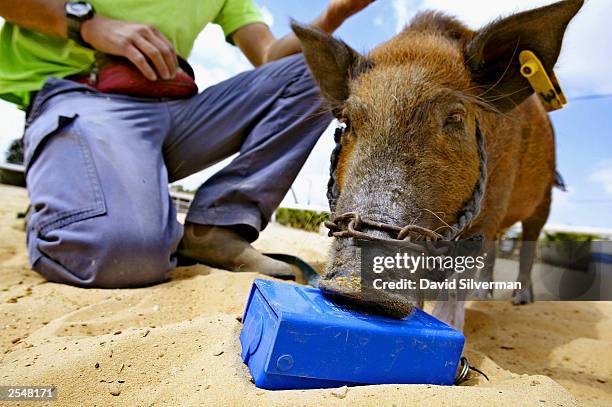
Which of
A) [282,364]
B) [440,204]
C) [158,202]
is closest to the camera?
[282,364]

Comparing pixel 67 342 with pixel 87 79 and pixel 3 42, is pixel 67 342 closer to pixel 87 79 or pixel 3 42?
pixel 87 79

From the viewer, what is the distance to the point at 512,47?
234cm

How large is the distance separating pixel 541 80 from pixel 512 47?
0.73 ft

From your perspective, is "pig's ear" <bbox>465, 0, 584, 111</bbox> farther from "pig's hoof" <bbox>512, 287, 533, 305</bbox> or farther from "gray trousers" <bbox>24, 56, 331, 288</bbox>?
"pig's hoof" <bbox>512, 287, 533, 305</bbox>

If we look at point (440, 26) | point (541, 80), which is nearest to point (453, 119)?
point (541, 80)

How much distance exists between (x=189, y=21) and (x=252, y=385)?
10.0 feet

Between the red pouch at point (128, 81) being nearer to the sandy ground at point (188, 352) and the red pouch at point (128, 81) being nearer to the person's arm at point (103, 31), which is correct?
the person's arm at point (103, 31)

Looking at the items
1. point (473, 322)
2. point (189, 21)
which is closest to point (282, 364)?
point (473, 322)

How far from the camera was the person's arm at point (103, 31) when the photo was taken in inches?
111

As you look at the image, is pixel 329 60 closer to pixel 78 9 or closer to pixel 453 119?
pixel 453 119

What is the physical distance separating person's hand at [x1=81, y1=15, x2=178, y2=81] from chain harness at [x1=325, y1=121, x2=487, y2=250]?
52.9 inches

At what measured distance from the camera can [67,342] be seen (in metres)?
1.54

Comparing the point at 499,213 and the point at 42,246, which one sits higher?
the point at 499,213

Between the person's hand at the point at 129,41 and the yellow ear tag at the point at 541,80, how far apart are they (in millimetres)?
2062
